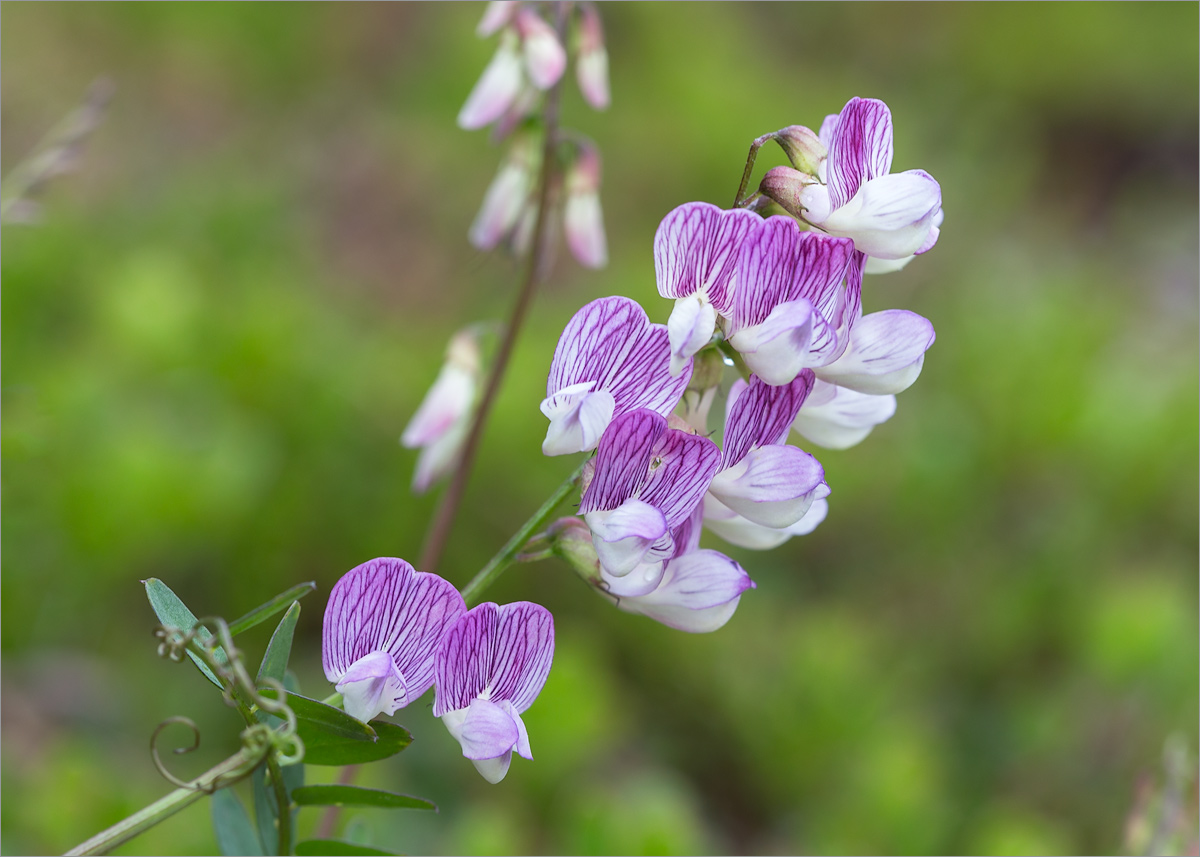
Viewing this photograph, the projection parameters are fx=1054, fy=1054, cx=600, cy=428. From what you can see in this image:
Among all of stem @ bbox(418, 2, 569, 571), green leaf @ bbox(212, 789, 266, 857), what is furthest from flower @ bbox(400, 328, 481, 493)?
green leaf @ bbox(212, 789, 266, 857)

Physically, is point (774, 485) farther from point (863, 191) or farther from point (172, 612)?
point (172, 612)

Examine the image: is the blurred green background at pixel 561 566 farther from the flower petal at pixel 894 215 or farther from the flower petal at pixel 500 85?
the flower petal at pixel 894 215

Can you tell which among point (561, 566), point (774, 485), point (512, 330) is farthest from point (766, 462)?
point (561, 566)

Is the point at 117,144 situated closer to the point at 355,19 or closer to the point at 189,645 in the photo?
the point at 355,19

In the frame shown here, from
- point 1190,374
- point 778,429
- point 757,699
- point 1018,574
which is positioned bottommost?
point 757,699

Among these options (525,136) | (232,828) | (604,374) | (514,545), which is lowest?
(232,828)

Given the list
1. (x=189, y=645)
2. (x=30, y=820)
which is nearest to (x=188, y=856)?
(x=30, y=820)
